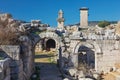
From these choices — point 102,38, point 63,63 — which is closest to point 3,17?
point 63,63

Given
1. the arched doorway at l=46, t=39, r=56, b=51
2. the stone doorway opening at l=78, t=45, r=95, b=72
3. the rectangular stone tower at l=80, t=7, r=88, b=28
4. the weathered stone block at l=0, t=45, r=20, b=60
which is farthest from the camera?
the rectangular stone tower at l=80, t=7, r=88, b=28

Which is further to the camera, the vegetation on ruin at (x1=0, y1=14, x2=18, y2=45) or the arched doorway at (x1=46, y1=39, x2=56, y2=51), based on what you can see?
the arched doorway at (x1=46, y1=39, x2=56, y2=51)

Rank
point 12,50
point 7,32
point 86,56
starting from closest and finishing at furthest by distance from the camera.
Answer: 1. point 12,50
2. point 7,32
3. point 86,56

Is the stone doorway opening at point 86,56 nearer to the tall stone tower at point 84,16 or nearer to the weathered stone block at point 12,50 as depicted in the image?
the weathered stone block at point 12,50

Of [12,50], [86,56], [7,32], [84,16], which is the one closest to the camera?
[12,50]

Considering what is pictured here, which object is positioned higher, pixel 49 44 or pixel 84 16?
pixel 84 16

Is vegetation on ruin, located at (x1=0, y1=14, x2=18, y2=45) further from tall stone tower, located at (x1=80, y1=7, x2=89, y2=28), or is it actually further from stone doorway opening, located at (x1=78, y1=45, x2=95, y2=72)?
tall stone tower, located at (x1=80, y1=7, x2=89, y2=28)

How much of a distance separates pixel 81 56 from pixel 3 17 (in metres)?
11.0

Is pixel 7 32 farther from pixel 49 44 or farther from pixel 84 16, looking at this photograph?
pixel 84 16

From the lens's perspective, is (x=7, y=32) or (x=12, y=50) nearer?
(x=12, y=50)

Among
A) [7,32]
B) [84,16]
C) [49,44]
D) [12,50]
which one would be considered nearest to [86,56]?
[7,32]

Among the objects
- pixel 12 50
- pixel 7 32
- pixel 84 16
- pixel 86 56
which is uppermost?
pixel 84 16

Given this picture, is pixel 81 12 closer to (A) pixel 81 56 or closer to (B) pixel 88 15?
(B) pixel 88 15

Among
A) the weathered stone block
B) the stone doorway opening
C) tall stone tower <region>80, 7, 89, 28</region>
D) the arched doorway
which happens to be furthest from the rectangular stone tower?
the weathered stone block
